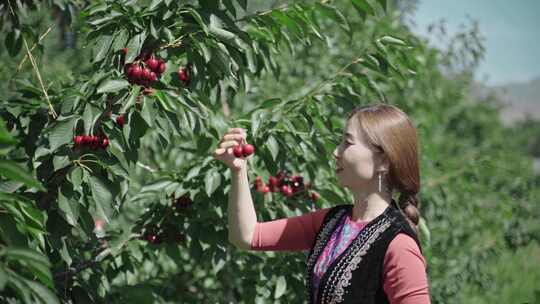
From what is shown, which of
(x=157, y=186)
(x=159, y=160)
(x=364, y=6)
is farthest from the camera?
(x=159, y=160)

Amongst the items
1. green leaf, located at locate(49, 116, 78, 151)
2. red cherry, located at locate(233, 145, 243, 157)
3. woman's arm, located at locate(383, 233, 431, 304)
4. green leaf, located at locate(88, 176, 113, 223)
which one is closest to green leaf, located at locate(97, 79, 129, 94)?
green leaf, located at locate(49, 116, 78, 151)

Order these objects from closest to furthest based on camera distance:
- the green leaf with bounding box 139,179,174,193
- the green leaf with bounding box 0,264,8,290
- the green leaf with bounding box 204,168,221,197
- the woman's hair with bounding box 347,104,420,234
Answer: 1. the green leaf with bounding box 0,264,8,290
2. the woman's hair with bounding box 347,104,420,234
3. the green leaf with bounding box 204,168,221,197
4. the green leaf with bounding box 139,179,174,193

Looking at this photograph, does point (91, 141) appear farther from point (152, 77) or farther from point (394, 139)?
point (394, 139)

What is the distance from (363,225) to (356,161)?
162mm

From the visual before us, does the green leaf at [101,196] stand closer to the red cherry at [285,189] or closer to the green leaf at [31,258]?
the green leaf at [31,258]

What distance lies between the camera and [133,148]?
70.9 inches

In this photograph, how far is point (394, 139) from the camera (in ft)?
5.29

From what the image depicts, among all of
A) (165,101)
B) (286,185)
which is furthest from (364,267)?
(286,185)

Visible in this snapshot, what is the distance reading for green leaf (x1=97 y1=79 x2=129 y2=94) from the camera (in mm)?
1667

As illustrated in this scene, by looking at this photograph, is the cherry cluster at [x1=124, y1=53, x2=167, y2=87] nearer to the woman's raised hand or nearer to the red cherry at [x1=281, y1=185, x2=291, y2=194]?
the woman's raised hand

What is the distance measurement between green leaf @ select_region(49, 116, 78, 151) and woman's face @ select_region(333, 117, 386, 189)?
69cm

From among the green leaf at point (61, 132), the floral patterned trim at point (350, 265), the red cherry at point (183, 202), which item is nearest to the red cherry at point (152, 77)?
the green leaf at point (61, 132)

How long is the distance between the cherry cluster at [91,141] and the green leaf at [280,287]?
845 millimetres

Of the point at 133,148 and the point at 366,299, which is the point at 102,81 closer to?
the point at 133,148
